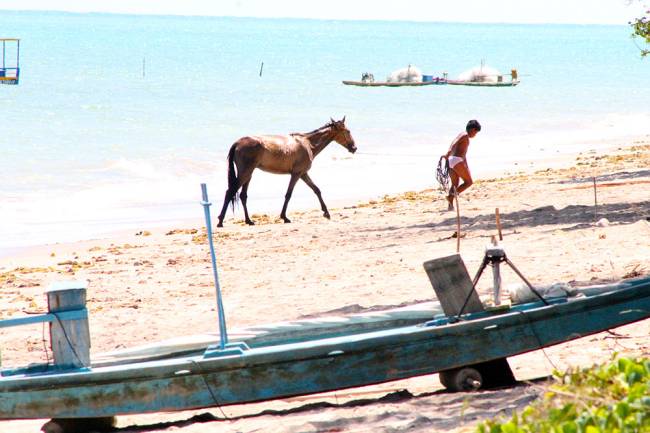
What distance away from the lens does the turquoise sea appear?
74.2ft

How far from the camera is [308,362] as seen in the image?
7.31 m

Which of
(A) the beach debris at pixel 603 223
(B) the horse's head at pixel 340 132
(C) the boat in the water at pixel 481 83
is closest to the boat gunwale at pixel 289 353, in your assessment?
(A) the beach debris at pixel 603 223

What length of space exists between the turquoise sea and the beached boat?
1038 cm

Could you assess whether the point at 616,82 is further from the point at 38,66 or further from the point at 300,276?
the point at 300,276

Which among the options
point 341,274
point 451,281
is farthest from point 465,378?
point 341,274

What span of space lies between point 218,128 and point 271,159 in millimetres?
22048

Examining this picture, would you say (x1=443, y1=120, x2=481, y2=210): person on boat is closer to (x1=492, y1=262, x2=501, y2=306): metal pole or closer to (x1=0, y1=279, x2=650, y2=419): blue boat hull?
(x1=492, y1=262, x2=501, y2=306): metal pole

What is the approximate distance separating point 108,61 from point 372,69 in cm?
2195

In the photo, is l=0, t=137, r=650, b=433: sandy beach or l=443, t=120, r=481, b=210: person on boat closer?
l=0, t=137, r=650, b=433: sandy beach

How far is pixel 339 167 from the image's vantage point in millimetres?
27406

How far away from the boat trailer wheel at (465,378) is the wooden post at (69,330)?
8.20ft

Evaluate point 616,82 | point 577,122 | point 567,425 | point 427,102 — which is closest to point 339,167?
point 577,122

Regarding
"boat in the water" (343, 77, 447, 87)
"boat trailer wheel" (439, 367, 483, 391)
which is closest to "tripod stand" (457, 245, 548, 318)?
"boat trailer wheel" (439, 367, 483, 391)

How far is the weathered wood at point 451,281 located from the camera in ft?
25.1
